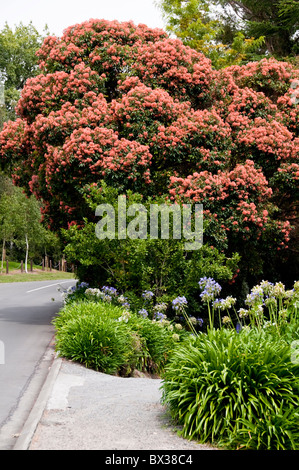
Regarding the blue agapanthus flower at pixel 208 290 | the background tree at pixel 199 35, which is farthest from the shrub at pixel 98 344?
the background tree at pixel 199 35

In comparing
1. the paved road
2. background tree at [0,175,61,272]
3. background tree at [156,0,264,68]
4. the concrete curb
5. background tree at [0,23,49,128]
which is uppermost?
background tree at [0,23,49,128]

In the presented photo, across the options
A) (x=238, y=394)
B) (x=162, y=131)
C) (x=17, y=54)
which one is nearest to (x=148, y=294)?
(x=162, y=131)

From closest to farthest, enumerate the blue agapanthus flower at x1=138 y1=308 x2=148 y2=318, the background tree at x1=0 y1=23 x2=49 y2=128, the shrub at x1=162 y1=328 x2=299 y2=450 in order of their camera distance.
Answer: the shrub at x1=162 y1=328 x2=299 y2=450 < the blue agapanthus flower at x1=138 y1=308 x2=148 y2=318 < the background tree at x1=0 y1=23 x2=49 y2=128

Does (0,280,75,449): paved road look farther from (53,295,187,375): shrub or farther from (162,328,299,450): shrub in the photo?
(162,328,299,450): shrub

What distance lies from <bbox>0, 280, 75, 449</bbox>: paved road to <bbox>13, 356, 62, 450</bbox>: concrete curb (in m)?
0.26

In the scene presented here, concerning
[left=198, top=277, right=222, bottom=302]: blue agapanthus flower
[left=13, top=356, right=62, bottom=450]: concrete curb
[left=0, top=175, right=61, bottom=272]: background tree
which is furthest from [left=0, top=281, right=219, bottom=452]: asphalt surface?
[left=0, top=175, right=61, bottom=272]: background tree

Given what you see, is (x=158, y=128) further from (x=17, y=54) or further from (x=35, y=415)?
(x=17, y=54)

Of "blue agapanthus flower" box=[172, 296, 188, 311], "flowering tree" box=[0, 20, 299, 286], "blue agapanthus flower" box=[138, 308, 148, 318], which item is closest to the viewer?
"blue agapanthus flower" box=[172, 296, 188, 311]

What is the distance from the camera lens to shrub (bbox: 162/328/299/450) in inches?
171

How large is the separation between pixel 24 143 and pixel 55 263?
52789mm

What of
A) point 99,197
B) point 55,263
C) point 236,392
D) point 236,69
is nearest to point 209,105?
point 236,69

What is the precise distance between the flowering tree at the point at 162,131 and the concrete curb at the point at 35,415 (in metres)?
6.23

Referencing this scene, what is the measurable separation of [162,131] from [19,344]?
6339 millimetres
